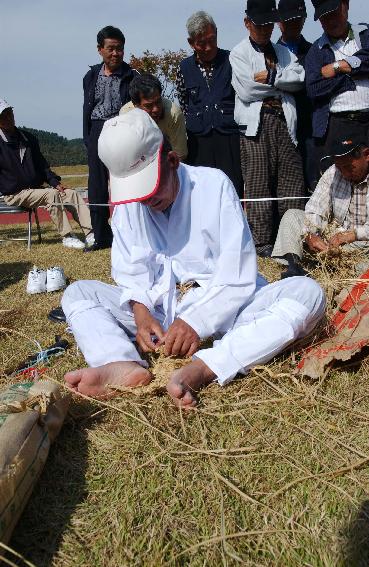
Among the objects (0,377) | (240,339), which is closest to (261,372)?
(240,339)

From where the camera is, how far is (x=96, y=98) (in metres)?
5.62

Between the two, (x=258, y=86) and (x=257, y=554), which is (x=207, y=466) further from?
(x=258, y=86)

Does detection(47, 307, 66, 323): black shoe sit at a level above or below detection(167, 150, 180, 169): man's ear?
below

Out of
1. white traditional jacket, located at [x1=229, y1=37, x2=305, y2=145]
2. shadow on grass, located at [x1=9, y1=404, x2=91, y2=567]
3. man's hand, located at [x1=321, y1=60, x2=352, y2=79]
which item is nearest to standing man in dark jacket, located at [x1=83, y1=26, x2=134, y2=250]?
white traditional jacket, located at [x1=229, y1=37, x2=305, y2=145]

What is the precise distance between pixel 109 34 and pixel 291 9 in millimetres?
1740

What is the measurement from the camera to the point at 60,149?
3394cm

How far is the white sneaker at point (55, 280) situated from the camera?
13.8 feet

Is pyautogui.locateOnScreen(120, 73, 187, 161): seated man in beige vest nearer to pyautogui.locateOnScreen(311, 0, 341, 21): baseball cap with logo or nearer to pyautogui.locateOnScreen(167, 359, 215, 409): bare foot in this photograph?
pyautogui.locateOnScreen(311, 0, 341, 21): baseball cap with logo

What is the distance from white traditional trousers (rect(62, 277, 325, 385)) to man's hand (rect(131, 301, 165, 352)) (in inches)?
1.9

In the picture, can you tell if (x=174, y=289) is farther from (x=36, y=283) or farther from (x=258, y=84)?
(x=258, y=84)

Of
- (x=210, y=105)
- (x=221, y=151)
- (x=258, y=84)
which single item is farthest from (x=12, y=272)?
(x=258, y=84)

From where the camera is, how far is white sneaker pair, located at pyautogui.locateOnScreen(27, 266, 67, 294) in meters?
4.19

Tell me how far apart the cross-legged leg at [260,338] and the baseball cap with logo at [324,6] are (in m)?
2.54

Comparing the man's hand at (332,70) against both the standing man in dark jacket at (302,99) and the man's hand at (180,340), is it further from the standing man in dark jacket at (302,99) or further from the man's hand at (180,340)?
the man's hand at (180,340)
